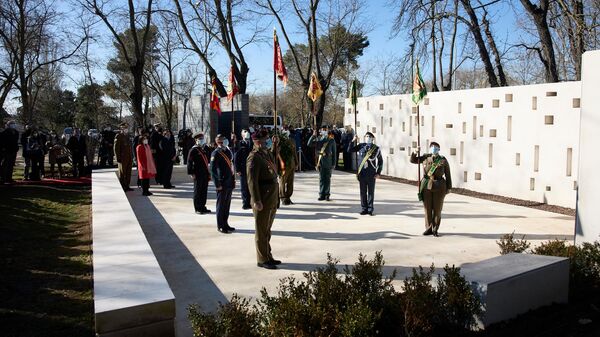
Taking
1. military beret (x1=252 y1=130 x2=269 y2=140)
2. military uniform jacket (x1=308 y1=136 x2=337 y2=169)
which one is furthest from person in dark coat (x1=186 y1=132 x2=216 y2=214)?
military beret (x1=252 y1=130 x2=269 y2=140)

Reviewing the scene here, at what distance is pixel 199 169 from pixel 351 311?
8165mm

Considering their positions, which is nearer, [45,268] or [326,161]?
[45,268]

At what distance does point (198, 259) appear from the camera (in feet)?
25.8

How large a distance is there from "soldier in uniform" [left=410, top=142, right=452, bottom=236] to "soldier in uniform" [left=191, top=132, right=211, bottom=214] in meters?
4.91

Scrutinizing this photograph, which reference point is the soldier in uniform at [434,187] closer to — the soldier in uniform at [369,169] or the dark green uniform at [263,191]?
the soldier in uniform at [369,169]

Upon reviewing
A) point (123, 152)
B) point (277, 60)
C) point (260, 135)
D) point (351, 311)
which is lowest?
point (351, 311)

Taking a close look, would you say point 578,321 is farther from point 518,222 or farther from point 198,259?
point 518,222

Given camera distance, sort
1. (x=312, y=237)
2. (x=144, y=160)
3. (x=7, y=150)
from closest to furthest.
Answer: (x=312, y=237)
(x=144, y=160)
(x=7, y=150)

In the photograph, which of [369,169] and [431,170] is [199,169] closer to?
[369,169]

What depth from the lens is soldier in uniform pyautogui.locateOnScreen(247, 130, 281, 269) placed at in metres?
7.23

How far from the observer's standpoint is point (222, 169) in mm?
9867

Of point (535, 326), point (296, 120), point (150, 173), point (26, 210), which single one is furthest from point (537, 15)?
point (296, 120)

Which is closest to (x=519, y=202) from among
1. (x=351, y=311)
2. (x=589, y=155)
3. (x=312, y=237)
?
(x=589, y=155)

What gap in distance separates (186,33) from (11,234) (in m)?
18.2
